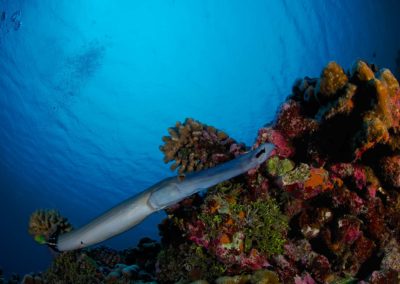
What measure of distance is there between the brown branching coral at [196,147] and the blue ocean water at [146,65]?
17.3m

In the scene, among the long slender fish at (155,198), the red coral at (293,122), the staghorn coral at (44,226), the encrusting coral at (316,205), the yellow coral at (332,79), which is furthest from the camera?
the staghorn coral at (44,226)

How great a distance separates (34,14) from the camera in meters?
28.4

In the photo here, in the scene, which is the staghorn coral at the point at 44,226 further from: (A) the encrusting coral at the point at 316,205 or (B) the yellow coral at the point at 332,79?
(B) the yellow coral at the point at 332,79

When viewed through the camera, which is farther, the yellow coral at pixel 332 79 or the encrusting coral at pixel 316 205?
the yellow coral at pixel 332 79

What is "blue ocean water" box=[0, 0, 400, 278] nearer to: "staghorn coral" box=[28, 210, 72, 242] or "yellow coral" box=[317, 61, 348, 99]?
"yellow coral" box=[317, 61, 348, 99]

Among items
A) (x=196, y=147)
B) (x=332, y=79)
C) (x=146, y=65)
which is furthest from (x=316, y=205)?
(x=146, y=65)

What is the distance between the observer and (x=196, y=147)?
20.0 feet

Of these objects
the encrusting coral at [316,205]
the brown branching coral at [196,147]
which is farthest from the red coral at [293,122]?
the brown branching coral at [196,147]

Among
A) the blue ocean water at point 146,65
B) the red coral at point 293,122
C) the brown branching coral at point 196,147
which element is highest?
the blue ocean water at point 146,65

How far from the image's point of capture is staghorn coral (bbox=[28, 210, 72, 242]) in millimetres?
6707

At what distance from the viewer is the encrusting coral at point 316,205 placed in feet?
13.8

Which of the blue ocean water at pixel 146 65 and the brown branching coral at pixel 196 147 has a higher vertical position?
the blue ocean water at pixel 146 65

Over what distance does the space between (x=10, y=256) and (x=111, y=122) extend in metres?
51.3

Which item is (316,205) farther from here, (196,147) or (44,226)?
(44,226)
